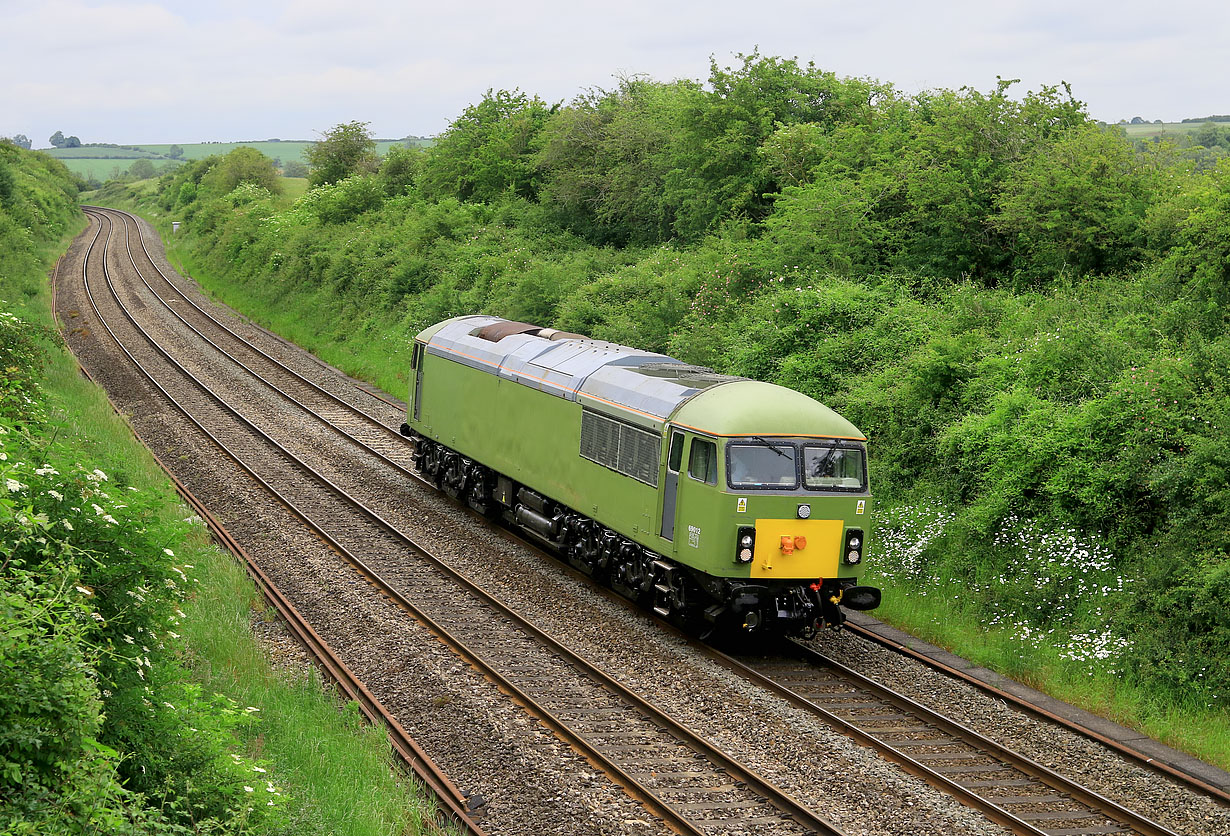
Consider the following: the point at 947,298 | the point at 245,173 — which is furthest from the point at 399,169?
the point at 947,298

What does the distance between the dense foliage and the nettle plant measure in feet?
34.4

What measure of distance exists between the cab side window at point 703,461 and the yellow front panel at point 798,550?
2.86ft

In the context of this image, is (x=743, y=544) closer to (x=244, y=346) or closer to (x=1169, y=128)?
(x=244, y=346)

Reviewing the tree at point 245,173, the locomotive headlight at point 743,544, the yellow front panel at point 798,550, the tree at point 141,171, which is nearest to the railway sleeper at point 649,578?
the yellow front panel at point 798,550

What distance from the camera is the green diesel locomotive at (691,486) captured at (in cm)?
1397

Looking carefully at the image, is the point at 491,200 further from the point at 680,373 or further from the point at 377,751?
the point at 377,751

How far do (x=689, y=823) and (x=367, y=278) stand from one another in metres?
35.6

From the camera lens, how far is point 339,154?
63438mm

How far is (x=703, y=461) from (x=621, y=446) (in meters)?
2.04

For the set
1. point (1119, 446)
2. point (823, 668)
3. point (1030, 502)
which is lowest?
point (823, 668)

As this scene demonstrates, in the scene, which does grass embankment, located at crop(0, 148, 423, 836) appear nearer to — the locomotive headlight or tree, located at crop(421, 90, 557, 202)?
the locomotive headlight

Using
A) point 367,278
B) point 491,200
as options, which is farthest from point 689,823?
point 491,200

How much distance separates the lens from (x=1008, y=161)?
24125 millimetres

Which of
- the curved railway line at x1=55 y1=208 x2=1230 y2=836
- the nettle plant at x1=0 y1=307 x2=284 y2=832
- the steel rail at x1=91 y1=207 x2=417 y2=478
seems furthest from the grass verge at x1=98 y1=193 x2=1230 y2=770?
the steel rail at x1=91 y1=207 x2=417 y2=478
